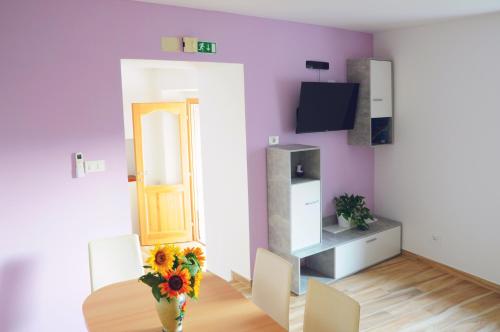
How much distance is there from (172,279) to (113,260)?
1239mm

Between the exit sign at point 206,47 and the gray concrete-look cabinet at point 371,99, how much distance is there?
183 cm

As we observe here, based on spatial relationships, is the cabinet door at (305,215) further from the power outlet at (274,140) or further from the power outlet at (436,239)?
the power outlet at (436,239)

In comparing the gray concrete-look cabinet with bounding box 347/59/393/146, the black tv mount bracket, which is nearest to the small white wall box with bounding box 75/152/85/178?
the black tv mount bracket

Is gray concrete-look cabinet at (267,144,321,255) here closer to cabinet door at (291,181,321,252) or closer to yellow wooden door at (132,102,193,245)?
cabinet door at (291,181,321,252)

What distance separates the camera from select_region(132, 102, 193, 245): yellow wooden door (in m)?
5.96

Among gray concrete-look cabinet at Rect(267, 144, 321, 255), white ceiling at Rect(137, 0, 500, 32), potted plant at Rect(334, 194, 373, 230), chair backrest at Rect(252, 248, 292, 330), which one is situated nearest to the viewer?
chair backrest at Rect(252, 248, 292, 330)

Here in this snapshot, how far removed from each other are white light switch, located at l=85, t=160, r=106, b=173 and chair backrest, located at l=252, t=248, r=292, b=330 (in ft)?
4.86

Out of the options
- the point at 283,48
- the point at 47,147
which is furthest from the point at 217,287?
the point at 283,48

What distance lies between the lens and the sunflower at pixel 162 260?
6.40ft

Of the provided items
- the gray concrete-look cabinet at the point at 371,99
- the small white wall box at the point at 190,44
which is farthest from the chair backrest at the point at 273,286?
the gray concrete-look cabinet at the point at 371,99

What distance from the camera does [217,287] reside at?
2584 mm

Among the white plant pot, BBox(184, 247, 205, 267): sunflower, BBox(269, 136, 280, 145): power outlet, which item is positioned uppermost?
BBox(269, 136, 280, 145): power outlet

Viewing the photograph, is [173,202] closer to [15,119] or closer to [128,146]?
[128,146]

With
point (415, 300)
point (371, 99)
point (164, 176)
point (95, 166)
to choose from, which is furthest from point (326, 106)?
point (164, 176)
